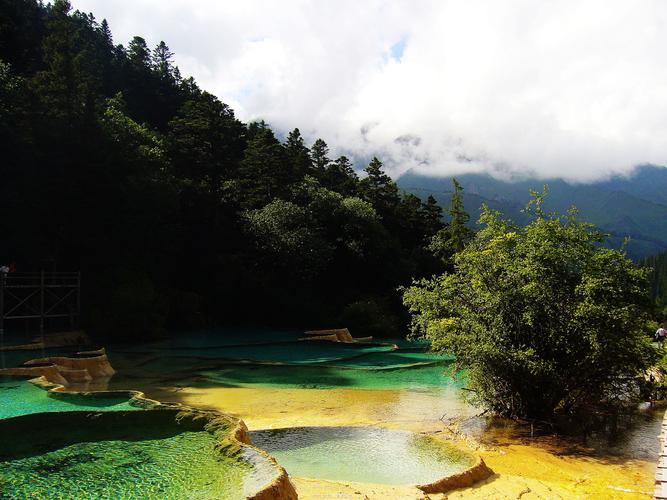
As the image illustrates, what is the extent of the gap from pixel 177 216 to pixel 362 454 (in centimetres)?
2574

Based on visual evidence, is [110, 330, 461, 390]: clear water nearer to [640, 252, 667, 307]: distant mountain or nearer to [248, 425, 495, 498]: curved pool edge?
[248, 425, 495, 498]: curved pool edge

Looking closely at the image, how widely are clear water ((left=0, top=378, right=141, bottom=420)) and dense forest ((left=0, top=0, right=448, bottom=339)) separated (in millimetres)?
12185

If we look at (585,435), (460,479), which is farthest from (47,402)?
(585,435)

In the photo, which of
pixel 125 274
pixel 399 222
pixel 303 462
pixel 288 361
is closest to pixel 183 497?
pixel 303 462

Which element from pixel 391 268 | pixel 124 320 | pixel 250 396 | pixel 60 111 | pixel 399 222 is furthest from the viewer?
pixel 399 222

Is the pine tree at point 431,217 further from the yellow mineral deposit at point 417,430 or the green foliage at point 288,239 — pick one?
the yellow mineral deposit at point 417,430

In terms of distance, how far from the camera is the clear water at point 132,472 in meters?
6.66

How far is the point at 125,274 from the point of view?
2681 cm

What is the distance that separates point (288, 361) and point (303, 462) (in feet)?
40.9

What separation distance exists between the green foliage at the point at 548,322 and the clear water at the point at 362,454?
2.29m

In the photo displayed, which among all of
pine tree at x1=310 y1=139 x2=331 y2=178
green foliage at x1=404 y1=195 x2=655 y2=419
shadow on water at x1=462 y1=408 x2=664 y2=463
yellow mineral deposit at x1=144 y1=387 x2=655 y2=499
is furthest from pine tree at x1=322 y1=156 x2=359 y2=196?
shadow on water at x1=462 y1=408 x2=664 y2=463

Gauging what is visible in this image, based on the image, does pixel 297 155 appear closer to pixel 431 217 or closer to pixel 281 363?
pixel 431 217

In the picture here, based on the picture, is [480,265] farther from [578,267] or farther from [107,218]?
[107,218]

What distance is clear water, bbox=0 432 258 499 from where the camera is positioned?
6657 mm
